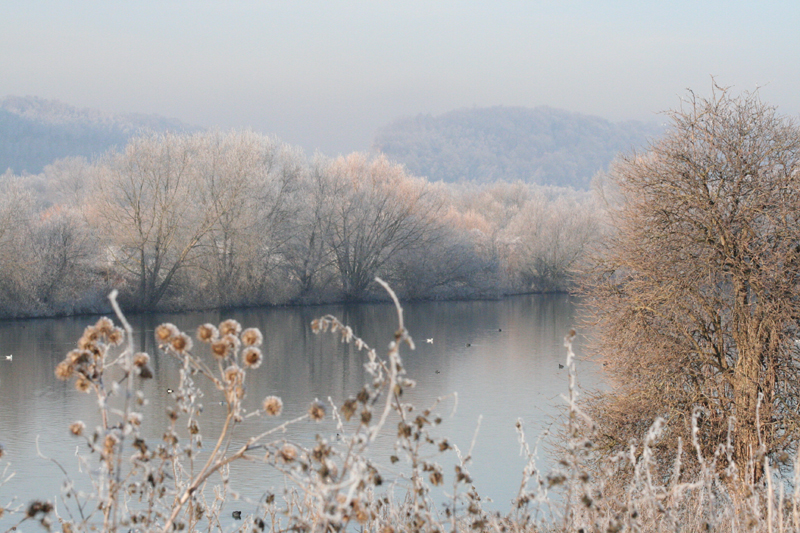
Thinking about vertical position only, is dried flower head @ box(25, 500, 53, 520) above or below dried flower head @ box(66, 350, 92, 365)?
below

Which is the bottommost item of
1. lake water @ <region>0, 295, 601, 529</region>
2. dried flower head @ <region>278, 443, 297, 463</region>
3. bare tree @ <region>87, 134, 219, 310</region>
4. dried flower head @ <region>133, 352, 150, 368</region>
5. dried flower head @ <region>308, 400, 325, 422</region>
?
lake water @ <region>0, 295, 601, 529</region>

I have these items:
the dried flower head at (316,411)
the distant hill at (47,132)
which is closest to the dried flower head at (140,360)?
the dried flower head at (316,411)

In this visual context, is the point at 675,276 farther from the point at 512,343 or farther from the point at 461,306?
the point at 461,306

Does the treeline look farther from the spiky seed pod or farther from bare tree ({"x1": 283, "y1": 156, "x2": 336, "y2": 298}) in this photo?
the spiky seed pod

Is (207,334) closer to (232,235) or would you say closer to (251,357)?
(251,357)

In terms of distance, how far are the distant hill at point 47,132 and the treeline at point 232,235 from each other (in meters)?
90.8

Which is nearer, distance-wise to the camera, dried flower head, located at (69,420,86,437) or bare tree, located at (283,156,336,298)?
dried flower head, located at (69,420,86,437)

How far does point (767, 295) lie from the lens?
12.9 meters

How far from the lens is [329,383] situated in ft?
70.4

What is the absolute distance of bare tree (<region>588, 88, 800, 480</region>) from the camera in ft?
42.1

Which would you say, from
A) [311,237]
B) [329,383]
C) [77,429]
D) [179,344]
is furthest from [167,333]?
[311,237]

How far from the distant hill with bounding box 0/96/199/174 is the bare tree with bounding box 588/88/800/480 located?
122567 millimetres

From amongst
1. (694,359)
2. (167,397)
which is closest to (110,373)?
(167,397)

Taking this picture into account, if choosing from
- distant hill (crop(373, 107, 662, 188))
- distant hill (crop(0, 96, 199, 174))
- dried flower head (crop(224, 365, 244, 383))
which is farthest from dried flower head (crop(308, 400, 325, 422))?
distant hill (crop(373, 107, 662, 188))
